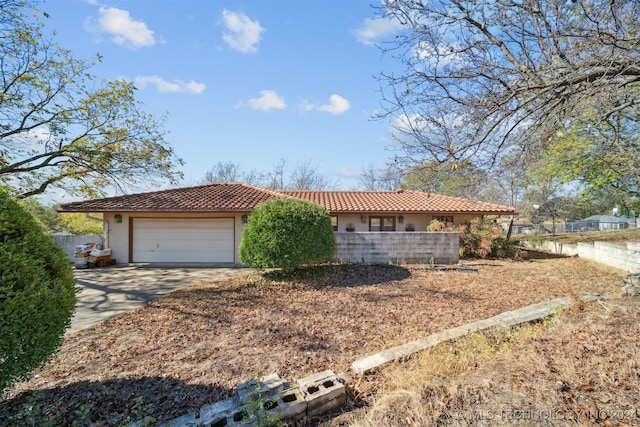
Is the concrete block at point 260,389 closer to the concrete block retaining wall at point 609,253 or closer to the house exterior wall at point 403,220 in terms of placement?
the house exterior wall at point 403,220

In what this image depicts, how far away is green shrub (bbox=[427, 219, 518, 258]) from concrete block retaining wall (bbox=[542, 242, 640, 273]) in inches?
113

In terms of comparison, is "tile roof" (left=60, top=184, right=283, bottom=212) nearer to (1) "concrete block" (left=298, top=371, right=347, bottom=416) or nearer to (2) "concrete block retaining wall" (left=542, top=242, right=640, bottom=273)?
(1) "concrete block" (left=298, top=371, right=347, bottom=416)

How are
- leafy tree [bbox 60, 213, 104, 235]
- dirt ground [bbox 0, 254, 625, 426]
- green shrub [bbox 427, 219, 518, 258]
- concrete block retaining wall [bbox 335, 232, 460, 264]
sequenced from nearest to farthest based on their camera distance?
dirt ground [bbox 0, 254, 625, 426]
concrete block retaining wall [bbox 335, 232, 460, 264]
green shrub [bbox 427, 219, 518, 258]
leafy tree [bbox 60, 213, 104, 235]

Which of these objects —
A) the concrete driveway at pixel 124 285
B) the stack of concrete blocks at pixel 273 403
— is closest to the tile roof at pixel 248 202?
the concrete driveway at pixel 124 285

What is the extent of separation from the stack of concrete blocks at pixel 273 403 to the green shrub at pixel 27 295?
4.22 ft

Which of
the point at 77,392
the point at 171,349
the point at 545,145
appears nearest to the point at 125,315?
the point at 171,349

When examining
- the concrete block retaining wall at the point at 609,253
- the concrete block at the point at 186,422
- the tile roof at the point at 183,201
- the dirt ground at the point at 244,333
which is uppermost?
the tile roof at the point at 183,201

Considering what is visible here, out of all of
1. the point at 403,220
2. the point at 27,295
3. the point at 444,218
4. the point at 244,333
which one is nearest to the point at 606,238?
the point at 444,218

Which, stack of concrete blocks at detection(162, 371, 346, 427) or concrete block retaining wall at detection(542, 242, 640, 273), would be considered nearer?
stack of concrete blocks at detection(162, 371, 346, 427)

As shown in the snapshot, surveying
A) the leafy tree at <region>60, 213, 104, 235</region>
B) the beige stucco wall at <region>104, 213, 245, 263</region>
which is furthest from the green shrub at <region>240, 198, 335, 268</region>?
the leafy tree at <region>60, 213, 104, 235</region>

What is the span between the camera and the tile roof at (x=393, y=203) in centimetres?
1433

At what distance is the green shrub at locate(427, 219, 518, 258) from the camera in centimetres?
1319

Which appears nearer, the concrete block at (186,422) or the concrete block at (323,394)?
the concrete block at (186,422)

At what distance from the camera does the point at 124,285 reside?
8523 mm
